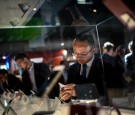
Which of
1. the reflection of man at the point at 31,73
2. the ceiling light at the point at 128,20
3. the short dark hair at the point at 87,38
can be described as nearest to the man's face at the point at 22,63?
the reflection of man at the point at 31,73

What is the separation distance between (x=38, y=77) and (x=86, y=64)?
0.50 metres

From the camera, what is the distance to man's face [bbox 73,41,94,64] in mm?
2506

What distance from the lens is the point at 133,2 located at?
231 cm

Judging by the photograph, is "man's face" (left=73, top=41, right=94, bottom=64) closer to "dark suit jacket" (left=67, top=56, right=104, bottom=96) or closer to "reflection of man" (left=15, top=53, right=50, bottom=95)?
"dark suit jacket" (left=67, top=56, right=104, bottom=96)

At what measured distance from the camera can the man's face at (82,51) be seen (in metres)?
2.51

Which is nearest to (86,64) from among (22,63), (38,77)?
(38,77)

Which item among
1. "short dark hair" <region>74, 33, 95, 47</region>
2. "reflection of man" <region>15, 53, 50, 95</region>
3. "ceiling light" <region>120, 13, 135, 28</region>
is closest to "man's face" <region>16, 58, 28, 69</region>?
"reflection of man" <region>15, 53, 50, 95</region>

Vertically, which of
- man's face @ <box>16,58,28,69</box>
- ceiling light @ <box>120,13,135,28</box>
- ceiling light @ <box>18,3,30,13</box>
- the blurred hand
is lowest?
the blurred hand

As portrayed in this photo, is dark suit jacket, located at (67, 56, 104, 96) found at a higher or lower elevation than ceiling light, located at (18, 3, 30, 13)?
lower

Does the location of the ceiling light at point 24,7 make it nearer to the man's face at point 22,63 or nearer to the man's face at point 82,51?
the man's face at point 22,63

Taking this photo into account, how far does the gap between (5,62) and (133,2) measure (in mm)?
1281

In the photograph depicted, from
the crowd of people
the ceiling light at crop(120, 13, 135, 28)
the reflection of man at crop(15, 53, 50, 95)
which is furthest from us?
the reflection of man at crop(15, 53, 50, 95)

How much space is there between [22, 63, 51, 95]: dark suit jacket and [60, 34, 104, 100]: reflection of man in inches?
9.9

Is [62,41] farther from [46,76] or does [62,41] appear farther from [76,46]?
[46,76]
